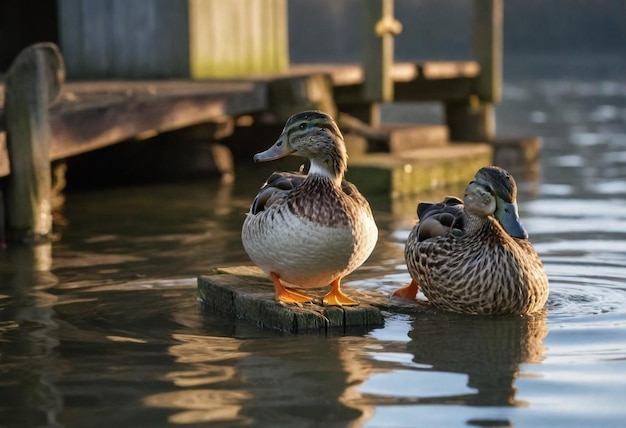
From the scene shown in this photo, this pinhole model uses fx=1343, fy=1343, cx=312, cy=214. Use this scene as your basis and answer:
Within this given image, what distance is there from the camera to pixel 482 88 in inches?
601

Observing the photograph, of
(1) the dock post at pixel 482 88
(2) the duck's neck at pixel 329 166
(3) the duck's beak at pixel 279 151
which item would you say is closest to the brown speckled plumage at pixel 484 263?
(2) the duck's neck at pixel 329 166

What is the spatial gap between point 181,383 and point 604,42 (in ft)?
109

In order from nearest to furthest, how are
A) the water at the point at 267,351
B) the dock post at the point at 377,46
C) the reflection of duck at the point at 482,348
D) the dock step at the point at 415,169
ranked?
1. the water at the point at 267,351
2. the reflection of duck at the point at 482,348
3. the dock step at the point at 415,169
4. the dock post at the point at 377,46

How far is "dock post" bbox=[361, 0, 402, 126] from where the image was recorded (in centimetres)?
1245

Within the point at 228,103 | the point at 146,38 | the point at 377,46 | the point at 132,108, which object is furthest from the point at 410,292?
the point at 146,38

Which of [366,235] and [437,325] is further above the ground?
[366,235]

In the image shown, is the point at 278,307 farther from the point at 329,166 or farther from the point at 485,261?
the point at 485,261

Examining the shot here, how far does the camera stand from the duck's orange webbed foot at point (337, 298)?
239 inches

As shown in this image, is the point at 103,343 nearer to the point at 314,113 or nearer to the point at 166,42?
the point at 314,113

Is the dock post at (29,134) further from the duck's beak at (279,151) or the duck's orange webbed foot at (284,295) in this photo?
the duck's orange webbed foot at (284,295)

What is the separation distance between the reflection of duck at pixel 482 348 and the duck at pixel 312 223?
46 centimetres

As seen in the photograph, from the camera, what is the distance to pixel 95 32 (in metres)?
13.0

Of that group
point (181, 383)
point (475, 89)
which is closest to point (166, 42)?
point (475, 89)

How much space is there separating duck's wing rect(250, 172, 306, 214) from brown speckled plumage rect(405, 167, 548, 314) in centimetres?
68
